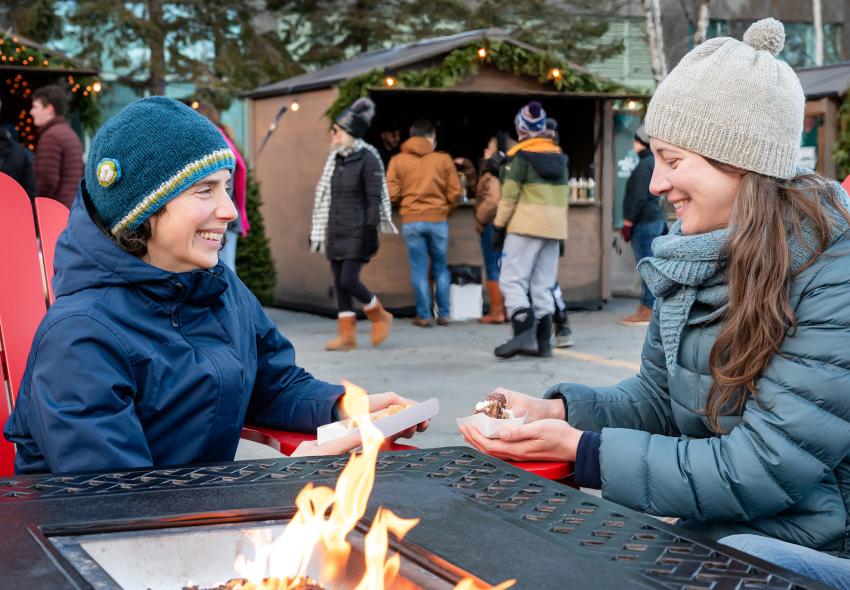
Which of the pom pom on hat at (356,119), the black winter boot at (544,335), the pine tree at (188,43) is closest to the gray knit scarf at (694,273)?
the black winter boot at (544,335)

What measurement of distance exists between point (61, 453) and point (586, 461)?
1.11m

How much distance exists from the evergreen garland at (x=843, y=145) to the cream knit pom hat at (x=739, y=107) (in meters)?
9.66

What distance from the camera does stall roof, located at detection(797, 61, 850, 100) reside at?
1189 centimetres

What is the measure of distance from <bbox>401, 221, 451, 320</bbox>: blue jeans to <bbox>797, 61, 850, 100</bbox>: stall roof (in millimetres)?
3827

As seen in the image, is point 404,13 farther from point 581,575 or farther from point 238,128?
point 581,575

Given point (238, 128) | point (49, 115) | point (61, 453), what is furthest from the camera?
point (238, 128)

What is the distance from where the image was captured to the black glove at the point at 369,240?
10.3m

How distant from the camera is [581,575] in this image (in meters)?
1.66

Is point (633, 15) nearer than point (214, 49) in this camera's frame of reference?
No

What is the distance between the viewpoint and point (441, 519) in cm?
193

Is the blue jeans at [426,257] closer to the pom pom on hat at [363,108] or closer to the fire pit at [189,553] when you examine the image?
the pom pom on hat at [363,108]

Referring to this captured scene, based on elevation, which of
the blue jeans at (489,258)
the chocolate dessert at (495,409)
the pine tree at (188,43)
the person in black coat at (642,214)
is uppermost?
the pine tree at (188,43)

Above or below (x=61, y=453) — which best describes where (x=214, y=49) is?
above

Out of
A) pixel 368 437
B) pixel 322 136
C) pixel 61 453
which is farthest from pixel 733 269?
pixel 322 136
